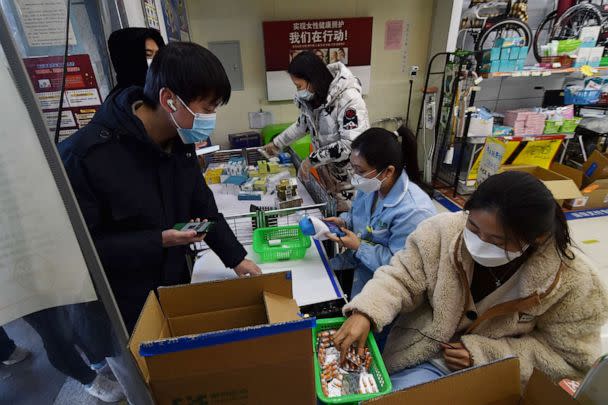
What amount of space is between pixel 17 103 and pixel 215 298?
65cm

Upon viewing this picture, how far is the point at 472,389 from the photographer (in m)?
0.80

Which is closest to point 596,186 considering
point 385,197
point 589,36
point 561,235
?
point 589,36

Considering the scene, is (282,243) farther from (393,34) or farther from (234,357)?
(393,34)

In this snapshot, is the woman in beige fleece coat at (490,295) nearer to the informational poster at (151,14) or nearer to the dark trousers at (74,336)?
the dark trousers at (74,336)

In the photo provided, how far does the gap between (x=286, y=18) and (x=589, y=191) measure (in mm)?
4109

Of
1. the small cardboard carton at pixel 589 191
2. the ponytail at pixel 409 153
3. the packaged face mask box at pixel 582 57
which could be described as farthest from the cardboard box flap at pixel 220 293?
the packaged face mask box at pixel 582 57

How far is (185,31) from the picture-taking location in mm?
3582

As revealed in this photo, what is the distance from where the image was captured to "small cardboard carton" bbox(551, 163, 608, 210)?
360cm

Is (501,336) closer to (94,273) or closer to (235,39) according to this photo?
(94,273)

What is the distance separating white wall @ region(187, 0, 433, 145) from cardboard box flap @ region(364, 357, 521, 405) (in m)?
4.11

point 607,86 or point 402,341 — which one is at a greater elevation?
point 607,86

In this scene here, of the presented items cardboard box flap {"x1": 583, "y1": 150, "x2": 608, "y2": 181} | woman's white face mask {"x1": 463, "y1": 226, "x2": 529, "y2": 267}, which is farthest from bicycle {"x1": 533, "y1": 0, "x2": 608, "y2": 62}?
woman's white face mask {"x1": 463, "y1": 226, "x2": 529, "y2": 267}

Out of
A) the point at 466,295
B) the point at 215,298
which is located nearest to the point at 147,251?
the point at 215,298

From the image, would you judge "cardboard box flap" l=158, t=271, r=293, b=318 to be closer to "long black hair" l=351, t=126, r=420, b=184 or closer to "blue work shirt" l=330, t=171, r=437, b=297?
"blue work shirt" l=330, t=171, r=437, b=297
